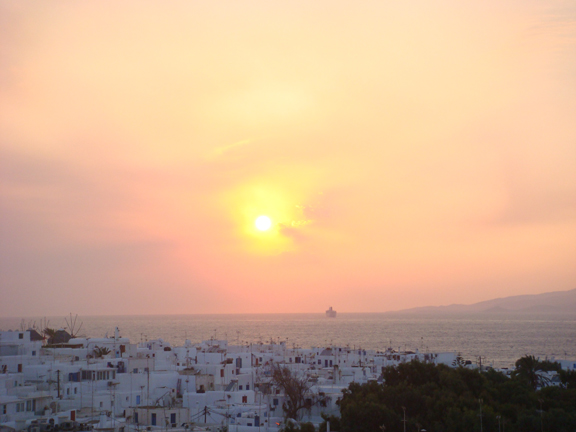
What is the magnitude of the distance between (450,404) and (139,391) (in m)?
19.0

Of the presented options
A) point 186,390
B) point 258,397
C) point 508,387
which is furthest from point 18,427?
point 508,387

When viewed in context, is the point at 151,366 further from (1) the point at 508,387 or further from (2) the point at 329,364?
(1) the point at 508,387

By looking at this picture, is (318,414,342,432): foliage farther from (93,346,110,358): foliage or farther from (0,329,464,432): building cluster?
(93,346,110,358): foliage

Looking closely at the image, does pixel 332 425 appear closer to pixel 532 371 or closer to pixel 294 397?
pixel 294 397

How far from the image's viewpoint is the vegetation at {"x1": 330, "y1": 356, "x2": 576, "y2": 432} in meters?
27.0

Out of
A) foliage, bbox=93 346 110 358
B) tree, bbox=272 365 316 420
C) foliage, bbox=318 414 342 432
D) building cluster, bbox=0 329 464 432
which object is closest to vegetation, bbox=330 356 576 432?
foliage, bbox=318 414 342 432

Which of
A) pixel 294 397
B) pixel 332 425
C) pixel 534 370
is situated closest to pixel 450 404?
pixel 332 425

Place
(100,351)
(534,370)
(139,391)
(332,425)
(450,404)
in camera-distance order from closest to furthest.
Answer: (450,404)
(332,425)
(139,391)
(534,370)
(100,351)

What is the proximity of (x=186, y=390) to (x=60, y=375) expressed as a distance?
7758 millimetres

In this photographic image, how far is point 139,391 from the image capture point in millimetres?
38906

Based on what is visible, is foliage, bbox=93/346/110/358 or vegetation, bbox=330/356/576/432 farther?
foliage, bbox=93/346/110/358

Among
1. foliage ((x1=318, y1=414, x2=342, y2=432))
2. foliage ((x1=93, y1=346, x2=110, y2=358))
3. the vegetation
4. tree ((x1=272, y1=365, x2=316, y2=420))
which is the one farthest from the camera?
foliage ((x1=93, y1=346, x2=110, y2=358))

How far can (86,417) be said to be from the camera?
107 ft

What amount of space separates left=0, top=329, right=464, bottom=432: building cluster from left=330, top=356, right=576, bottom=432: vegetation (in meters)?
5.06
